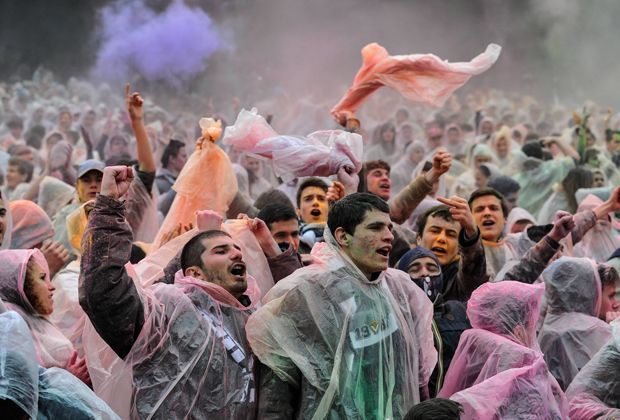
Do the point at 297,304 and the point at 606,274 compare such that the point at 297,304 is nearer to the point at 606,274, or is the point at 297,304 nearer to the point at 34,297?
the point at 34,297

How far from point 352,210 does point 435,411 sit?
0.92m

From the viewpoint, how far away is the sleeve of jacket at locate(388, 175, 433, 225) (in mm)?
5746

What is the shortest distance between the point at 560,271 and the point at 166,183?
3.55 m

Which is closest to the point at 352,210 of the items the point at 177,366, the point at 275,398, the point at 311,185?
the point at 275,398

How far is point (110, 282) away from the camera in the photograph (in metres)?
3.81

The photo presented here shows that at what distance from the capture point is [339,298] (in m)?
4.09

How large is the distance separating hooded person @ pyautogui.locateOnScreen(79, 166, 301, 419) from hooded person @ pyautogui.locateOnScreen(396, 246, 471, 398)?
0.83 m

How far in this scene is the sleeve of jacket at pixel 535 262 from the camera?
5168mm

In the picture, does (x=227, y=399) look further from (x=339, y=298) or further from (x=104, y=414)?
(x=104, y=414)

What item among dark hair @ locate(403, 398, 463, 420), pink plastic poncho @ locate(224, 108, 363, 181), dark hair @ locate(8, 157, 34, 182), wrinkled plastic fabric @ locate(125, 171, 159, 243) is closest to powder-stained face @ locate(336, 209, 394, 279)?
dark hair @ locate(403, 398, 463, 420)

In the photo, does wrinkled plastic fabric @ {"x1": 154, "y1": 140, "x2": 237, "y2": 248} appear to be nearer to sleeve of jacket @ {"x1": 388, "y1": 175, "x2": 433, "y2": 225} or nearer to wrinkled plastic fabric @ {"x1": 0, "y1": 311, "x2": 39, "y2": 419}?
sleeve of jacket @ {"x1": 388, "y1": 175, "x2": 433, "y2": 225}

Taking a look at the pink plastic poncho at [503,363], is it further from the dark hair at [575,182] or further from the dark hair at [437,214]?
the dark hair at [575,182]

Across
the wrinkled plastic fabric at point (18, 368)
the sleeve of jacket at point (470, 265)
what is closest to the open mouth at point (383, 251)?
the sleeve of jacket at point (470, 265)

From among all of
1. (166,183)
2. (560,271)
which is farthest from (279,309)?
(166,183)
